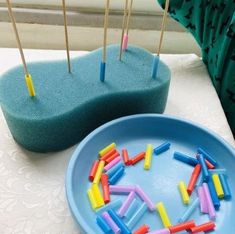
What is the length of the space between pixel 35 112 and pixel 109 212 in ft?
0.56

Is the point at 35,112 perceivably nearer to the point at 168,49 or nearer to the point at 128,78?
the point at 128,78

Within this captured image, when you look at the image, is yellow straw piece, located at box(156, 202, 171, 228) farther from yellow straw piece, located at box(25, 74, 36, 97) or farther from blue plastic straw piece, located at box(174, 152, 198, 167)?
yellow straw piece, located at box(25, 74, 36, 97)

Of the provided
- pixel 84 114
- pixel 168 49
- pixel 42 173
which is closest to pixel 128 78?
pixel 84 114

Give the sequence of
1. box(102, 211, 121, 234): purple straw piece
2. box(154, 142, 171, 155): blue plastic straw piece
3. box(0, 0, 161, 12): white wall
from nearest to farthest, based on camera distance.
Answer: box(102, 211, 121, 234): purple straw piece → box(154, 142, 171, 155): blue plastic straw piece → box(0, 0, 161, 12): white wall

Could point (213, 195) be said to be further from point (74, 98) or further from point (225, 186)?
point (74, 98)

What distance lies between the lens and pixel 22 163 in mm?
513

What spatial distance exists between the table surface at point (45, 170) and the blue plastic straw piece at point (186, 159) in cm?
9

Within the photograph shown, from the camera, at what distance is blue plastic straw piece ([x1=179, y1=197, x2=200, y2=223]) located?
1.46 feet

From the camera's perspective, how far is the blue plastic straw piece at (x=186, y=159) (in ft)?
1.69

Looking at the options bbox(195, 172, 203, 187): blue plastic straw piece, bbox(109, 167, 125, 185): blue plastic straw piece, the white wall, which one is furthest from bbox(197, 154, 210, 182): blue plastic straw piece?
the white wall

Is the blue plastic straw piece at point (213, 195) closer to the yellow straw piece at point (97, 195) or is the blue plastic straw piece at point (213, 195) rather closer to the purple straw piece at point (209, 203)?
the purple straw piece at point (209, 203)

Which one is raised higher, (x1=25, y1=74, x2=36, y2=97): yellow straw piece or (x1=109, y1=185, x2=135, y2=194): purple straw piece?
(x1=25, y1=74, x2=36, y2=97): yellow straw piece

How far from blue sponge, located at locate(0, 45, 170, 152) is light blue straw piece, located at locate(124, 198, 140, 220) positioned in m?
0.15

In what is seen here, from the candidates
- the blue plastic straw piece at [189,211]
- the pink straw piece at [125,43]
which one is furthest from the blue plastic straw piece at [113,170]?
the pink straw piece at [125,43]
